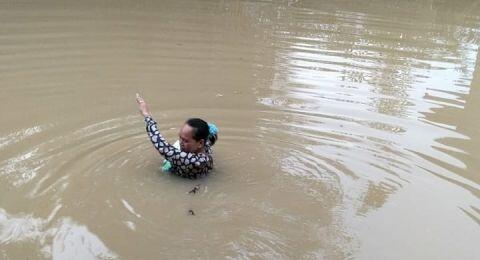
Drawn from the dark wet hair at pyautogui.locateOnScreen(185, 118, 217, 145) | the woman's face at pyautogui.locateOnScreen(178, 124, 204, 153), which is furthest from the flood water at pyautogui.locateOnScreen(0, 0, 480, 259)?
the dark wet hair at pyautogui.locateOnScreen(185, 118, 217, 145)

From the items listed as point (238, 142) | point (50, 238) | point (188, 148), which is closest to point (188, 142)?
point (188, 148)

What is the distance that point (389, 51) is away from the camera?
10242 millimetres

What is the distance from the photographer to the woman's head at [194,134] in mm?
5066

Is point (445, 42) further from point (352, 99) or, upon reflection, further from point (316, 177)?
point (316, 177)

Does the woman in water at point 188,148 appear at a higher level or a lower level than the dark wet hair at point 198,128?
lower

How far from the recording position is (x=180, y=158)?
201 inches

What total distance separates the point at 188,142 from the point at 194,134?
0.10 m

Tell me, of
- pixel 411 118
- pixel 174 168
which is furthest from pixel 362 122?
pixel 174 168

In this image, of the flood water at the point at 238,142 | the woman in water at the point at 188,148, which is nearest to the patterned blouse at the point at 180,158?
the woman in water at the point at 188,148

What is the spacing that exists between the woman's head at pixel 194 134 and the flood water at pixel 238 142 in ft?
1.04

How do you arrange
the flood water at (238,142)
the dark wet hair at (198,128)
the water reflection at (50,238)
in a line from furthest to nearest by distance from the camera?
the dark wet hair at (198,128), the flood water at (238,142), the water reflection at (50,238)

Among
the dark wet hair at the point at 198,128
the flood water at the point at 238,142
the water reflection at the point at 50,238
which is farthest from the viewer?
the dark wet hair at the point at 198,128

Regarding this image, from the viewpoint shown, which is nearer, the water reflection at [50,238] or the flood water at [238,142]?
the water reflection at [50,238]

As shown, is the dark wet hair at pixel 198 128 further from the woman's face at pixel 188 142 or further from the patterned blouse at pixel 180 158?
the patterned blouse at pixel 180 158
